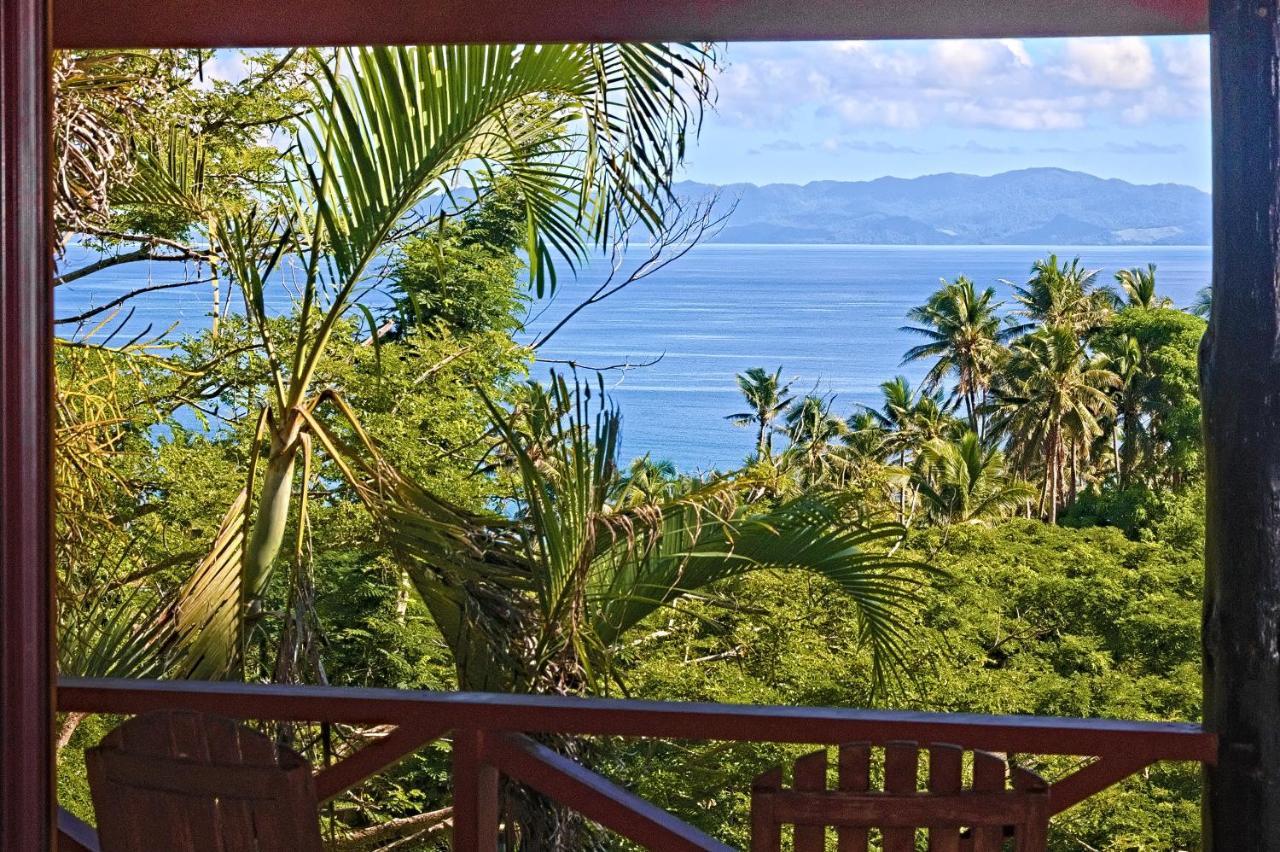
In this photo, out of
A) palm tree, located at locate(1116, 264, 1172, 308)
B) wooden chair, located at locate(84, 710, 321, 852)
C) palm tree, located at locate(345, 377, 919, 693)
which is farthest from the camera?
palm tree, located at locate(1116, 264, 1172, 308)

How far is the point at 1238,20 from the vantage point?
1.75m

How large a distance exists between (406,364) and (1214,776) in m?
10.6

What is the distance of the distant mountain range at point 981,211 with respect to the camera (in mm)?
40469

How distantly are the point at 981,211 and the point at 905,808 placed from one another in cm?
4384

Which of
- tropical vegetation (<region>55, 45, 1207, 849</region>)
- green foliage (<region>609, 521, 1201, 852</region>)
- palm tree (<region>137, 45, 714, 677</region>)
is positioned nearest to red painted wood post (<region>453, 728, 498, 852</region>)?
tropical vegetation (<region>55, 45, 1207, 849</region>)

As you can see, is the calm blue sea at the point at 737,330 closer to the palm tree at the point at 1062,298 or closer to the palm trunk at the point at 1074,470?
the palm tree at the point at 1062,298

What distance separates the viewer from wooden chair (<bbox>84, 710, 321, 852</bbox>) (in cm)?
133

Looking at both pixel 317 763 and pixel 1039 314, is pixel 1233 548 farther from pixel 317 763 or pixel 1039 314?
pixel 1039 314

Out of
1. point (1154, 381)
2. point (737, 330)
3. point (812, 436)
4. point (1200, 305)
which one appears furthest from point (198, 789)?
point (737, 330)

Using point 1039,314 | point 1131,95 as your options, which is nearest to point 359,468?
point 1039,314

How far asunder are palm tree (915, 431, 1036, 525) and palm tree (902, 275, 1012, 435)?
176 inches

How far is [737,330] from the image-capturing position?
4159cm

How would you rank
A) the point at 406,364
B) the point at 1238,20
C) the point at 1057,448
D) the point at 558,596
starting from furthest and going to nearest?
the point at 1057,448 < the point at 406,364 < the point at 558,596 < the point at 1238,20

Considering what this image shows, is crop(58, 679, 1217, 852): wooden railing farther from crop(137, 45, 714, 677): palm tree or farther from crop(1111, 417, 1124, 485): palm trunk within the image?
crop(1111, 417, 1124, 485): palm trunk
